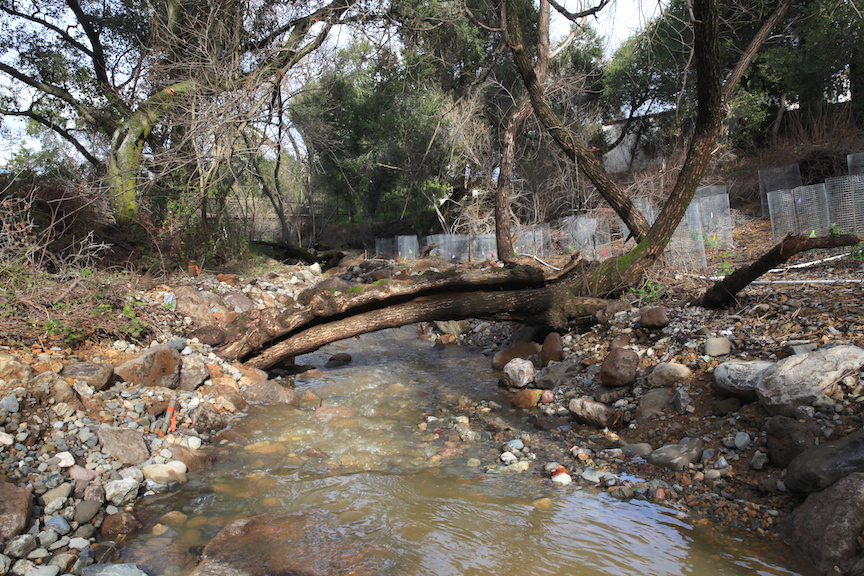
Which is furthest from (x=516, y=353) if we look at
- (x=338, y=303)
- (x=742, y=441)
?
(x=742, y=441)

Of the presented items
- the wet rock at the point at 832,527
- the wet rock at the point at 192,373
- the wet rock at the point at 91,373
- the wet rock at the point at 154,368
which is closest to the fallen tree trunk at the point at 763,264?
the wet rock at the point at 832,527

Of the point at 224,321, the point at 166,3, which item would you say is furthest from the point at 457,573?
the point at 166,3

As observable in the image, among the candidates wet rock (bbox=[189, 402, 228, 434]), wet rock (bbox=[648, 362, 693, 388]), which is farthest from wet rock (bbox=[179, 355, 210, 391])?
wet rock (bbox=[648, 362, 693, 388])

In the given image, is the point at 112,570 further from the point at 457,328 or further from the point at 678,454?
the point at 457,328

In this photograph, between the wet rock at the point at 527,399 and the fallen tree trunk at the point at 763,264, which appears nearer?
the fallen tree trunk at the point at 763,264

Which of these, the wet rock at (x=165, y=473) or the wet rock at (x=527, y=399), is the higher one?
the wet rock at (x=165, y=473)

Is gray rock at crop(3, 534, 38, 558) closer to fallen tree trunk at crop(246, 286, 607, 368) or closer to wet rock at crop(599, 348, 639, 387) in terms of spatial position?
fallen tree trunk at crop(246, 286, 607, 368)

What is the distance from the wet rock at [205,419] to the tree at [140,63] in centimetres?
427

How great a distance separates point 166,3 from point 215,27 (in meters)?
1.55

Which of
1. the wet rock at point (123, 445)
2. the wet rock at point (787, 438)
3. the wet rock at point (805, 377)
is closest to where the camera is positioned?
the wet rock at point (787, 438)

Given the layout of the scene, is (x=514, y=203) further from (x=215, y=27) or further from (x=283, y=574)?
(x=283, y=574)

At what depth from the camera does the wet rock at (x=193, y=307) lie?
6.57m

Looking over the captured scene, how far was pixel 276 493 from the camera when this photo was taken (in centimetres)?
344

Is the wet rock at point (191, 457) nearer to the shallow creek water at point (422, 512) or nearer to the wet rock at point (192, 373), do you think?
the shallow creek water at point (422, 512)
